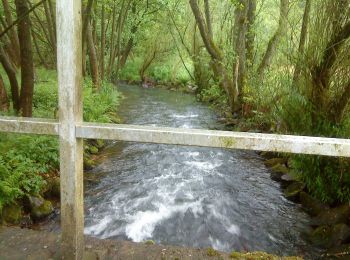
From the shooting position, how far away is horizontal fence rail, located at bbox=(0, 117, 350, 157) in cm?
256

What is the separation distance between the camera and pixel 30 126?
2.79 metres

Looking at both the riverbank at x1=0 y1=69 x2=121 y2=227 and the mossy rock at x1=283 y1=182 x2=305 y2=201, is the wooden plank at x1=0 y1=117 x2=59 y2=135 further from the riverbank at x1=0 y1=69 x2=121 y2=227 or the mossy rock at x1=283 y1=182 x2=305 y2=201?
the mossy rock at x1=283 y1=182 x2=305 y2=201

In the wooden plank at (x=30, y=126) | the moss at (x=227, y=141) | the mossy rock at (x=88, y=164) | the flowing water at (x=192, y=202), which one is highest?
the wooden plank at (x=30, y=126)

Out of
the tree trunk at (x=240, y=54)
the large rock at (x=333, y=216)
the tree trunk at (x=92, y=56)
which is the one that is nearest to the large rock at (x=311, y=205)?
the large rock at (x=333, y=216)

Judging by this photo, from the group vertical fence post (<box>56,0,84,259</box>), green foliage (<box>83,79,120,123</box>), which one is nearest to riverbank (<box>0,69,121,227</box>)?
vertical fence post (<box>56,0,84,259</box>)

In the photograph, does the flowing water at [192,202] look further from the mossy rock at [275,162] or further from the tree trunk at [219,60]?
the tree trunk at [219,60]

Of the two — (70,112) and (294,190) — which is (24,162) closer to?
(70,112)

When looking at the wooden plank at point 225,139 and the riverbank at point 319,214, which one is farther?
the riverbank at point 319,214

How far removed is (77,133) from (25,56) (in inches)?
187

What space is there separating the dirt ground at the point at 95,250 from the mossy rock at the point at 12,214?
5.17ft

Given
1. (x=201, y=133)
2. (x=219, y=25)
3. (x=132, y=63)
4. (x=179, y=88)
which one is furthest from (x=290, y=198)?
(x=132, y=63)

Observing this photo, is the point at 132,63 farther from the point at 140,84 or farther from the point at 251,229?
the point at 251,229

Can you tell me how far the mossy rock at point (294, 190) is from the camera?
695cm

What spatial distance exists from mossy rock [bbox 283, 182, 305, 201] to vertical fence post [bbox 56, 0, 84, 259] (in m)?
5.19
